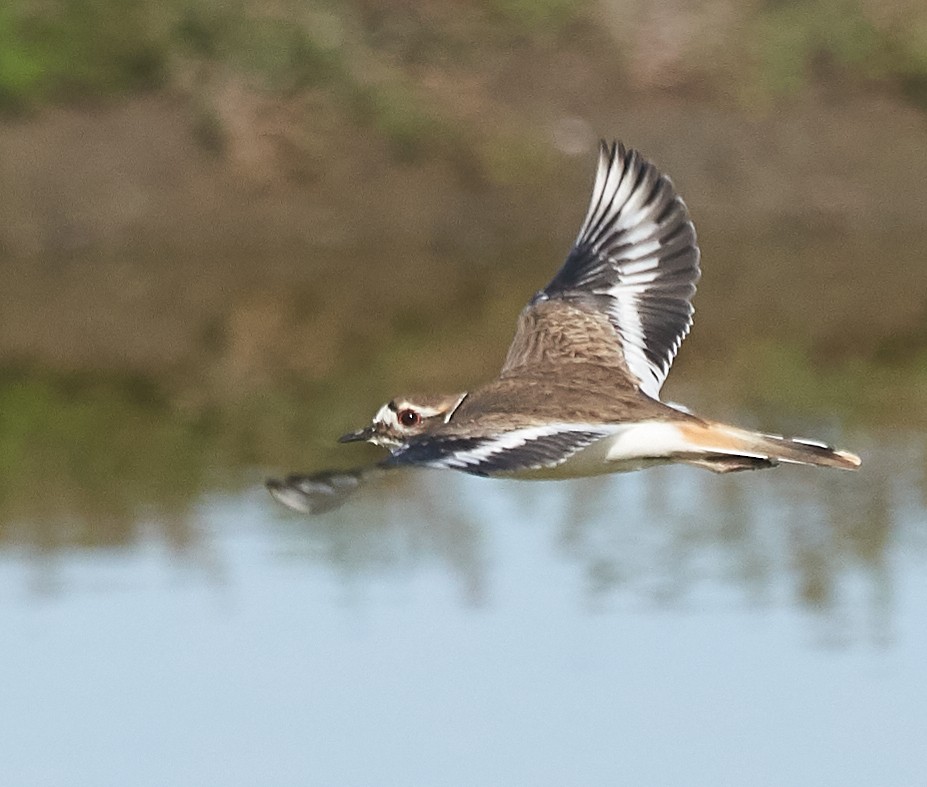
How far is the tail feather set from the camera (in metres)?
7.50

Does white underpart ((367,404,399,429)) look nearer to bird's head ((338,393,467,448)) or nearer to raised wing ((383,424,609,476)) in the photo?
bird's head ((338,393,467,448))

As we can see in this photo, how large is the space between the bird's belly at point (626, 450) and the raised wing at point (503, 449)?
19 centimetres

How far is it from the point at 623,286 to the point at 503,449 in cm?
214

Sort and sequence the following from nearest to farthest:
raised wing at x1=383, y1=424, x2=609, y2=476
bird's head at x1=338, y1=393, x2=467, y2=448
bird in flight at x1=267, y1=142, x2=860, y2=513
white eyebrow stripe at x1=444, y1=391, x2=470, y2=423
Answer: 1. raised wing at x1=383, y1=424, x2=609, y2=476
2. bird in flight at x1=267, y1=142, x2=860, y2=513
3. white eyebrow stripe at x1=444, y1=391, x2=470, y2=423
4. bird's head at x1=338, y1=393, x2=467, y2=448

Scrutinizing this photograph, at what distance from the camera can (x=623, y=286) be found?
8.99m

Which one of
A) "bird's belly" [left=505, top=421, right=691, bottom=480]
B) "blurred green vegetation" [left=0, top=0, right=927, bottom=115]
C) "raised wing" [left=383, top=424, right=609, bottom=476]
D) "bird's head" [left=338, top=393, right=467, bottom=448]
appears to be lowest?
"raised wing" [left=383, top=424, right=609, bottom=476]

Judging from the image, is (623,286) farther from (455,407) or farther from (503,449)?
(503,449)

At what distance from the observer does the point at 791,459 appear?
748 cm

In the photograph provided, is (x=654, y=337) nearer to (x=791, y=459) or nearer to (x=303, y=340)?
(x=791, y=459)

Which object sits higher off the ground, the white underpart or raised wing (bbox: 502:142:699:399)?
raised wing (bbox: 502:142:699:399)

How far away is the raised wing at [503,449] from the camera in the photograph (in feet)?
21.9

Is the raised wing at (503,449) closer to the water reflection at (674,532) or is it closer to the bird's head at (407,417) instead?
the bird's head at (407,417)

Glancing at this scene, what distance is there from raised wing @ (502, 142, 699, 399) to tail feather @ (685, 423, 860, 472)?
80 cm

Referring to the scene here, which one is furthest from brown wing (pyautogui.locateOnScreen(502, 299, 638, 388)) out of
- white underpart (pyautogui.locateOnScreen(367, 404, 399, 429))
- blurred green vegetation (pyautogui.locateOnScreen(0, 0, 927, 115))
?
blurred green vegetation (pyautogui.locateOnScreen(0, 0, 927, 115))
